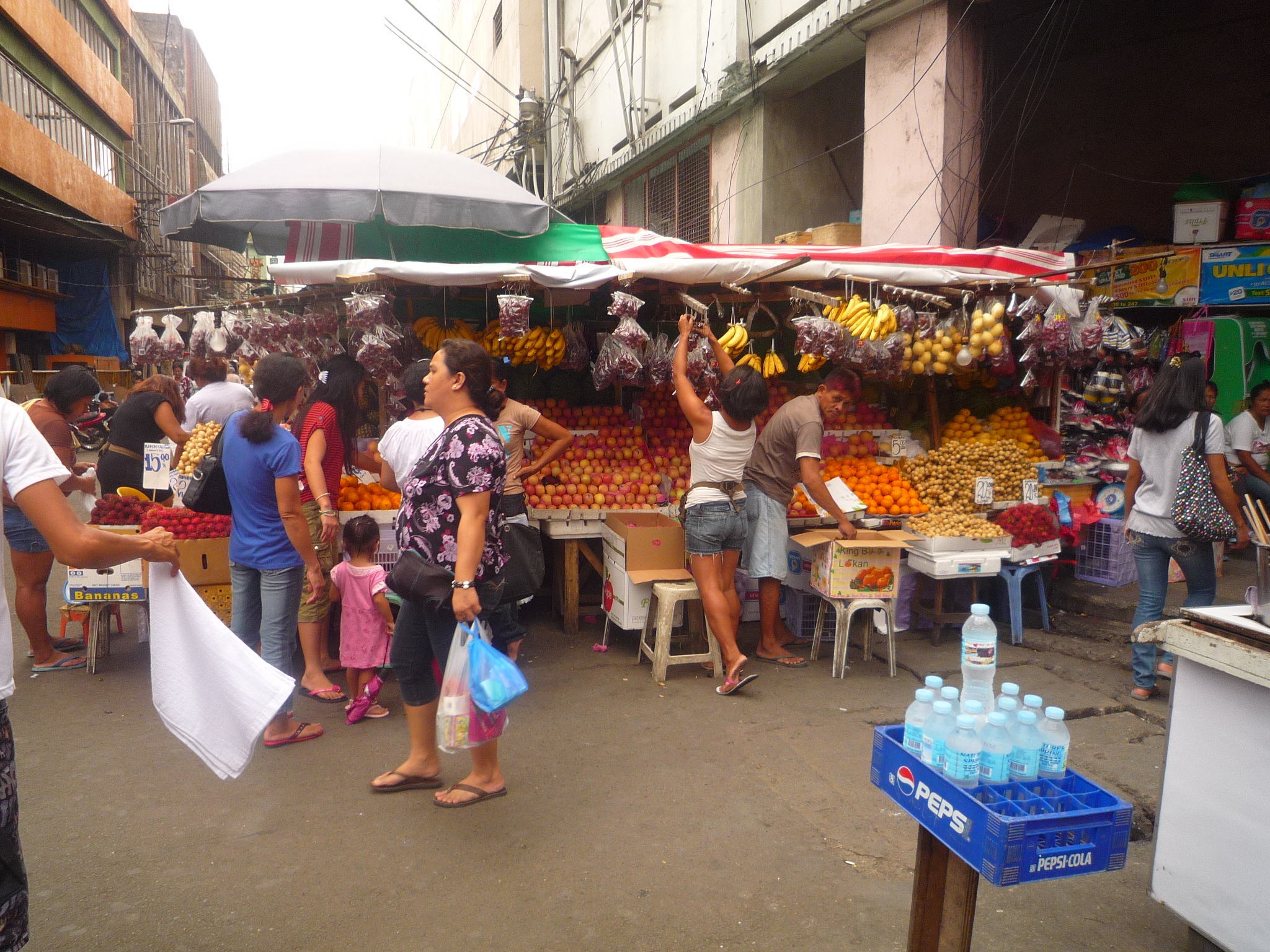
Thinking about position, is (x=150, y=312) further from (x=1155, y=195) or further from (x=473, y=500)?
(x=1155, y=195)

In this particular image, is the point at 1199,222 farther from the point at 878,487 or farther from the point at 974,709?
the point at 974,709

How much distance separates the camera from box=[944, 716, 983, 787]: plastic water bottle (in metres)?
1.96

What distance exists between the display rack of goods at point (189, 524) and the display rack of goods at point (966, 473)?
5.09 metres

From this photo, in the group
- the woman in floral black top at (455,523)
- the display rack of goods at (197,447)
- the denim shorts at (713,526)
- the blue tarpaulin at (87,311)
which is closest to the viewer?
the woman in floral black top at (455,523)

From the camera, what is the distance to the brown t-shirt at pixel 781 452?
5199 mm

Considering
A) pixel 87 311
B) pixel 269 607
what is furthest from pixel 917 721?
pixel 87 311

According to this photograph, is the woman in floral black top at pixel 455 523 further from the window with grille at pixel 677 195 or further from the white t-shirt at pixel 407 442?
the window with grille at pixel 677 195

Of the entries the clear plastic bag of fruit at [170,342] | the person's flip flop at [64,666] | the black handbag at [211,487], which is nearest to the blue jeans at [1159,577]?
the black handbag at [211,487]

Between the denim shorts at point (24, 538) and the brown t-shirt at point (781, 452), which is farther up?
the brown t-shirt at point (781, 452)

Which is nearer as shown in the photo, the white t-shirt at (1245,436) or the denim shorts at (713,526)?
the denim shorts at (713,526)

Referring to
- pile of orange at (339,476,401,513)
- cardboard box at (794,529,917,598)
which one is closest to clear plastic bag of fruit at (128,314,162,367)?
pile of orange at (339,476,401,513)

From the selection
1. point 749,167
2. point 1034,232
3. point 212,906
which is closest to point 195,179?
point 749,167

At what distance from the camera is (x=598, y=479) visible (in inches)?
238

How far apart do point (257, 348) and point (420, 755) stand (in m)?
3.88
